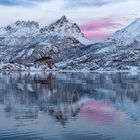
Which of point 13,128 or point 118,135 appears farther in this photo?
point 13,128

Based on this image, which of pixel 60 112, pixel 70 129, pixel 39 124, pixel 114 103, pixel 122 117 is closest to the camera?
pixel 70 129

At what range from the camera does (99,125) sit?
48812 millimetres

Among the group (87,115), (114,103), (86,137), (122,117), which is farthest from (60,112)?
(86,137)

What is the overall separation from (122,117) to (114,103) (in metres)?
16.7

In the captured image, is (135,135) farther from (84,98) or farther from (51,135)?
(84,98)

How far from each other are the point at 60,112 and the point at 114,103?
546 inches

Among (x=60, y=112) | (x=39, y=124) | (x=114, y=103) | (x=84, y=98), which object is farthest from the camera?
(x=84, y=98)

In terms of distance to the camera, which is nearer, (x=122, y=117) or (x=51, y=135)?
(x=51, y=135)

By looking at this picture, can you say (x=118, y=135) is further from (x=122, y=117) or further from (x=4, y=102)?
(x=4, y=102)

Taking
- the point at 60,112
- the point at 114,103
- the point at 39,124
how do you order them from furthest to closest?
the point at 114,103 → the point at 60,112 → the point at 39,124

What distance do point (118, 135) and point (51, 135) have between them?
612 centimetres

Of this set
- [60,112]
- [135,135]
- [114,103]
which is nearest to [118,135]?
[135,135]

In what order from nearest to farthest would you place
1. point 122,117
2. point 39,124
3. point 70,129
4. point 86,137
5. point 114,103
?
point 86,137 → point 70,129 → point 39,124 → point 122,117 → point 114,103

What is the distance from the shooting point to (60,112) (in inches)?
2381
